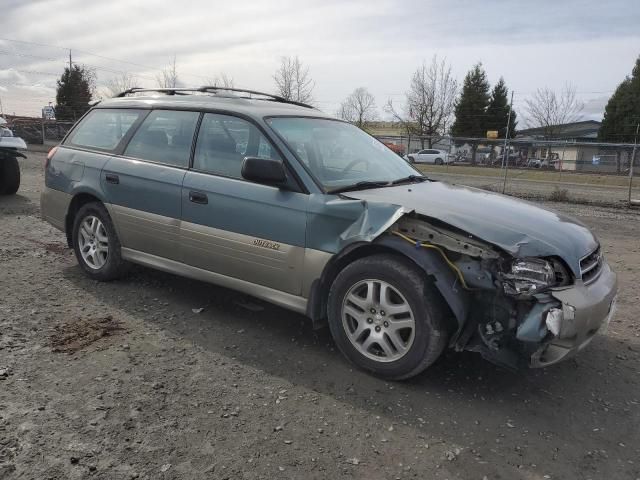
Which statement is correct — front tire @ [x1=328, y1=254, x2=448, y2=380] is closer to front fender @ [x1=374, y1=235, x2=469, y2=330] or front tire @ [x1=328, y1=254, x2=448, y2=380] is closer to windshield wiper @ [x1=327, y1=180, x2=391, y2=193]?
front fender @ [x1=374, y1=235, x2=469, y2=330]

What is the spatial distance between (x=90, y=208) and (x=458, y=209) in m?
3.41

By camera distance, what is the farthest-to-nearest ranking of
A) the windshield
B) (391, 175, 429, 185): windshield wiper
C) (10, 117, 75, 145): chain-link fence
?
(10, 117, 75, 145): chain-link fence, (391, 175, 429, 185): windshield wiper, the windshield

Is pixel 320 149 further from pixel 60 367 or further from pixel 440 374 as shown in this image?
pixel 60 367

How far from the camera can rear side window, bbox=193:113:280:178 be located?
13.2ft

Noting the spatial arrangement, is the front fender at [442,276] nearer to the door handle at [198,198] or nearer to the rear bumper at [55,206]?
the door handle at [198,198]

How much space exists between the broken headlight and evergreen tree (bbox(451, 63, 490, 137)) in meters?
49.0

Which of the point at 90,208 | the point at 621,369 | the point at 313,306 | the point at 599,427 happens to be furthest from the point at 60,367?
the point at 621,369

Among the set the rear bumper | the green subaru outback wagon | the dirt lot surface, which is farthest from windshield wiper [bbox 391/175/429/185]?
the rear bumper

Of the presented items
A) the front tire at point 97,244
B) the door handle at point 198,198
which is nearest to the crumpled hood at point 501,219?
the door handle at point 198,198

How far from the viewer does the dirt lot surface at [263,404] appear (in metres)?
2.62

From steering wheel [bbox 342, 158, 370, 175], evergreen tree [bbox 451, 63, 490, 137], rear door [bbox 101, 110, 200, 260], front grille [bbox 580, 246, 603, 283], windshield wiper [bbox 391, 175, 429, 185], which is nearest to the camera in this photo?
front grille [bbox 580, 246, 603, 283]

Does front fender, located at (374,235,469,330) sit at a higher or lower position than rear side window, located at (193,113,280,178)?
lower

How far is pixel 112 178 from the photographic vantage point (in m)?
4.77

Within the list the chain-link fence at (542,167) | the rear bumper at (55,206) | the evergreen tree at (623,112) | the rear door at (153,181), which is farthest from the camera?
the evergreen tree at (623,112)
